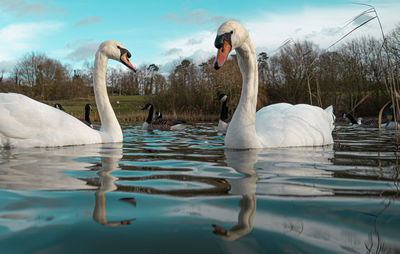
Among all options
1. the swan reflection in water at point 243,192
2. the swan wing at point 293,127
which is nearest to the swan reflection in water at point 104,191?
the swan reflection in water at point 243,192

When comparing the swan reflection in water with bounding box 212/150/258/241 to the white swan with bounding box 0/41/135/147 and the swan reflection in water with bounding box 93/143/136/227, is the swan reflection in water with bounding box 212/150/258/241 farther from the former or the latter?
the white swan with bounding box 0/41/135/147

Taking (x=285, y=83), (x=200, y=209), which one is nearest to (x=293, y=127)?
(x=200, y=209)

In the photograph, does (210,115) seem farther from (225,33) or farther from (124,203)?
(124,203)

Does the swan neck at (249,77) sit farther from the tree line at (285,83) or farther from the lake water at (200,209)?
the tree line at (285,83)

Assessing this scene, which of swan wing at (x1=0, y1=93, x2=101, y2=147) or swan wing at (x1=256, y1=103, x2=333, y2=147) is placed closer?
swan wing at (x1=256, y1=103, x2=333, y2=147)

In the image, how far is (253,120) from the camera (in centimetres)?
477

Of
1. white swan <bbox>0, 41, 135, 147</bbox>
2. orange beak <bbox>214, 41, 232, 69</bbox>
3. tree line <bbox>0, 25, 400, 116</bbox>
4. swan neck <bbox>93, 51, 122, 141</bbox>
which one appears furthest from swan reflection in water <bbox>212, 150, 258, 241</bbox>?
tree line <bbox>0, 25, 400, 116</bbox>

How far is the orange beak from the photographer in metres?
3.70

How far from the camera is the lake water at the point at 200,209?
1.37 metres

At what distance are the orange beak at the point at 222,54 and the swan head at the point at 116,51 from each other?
3.14m

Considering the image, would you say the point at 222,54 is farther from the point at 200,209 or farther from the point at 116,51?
the point at 116,51

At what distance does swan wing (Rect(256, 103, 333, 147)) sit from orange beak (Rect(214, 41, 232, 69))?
1475 millimetres

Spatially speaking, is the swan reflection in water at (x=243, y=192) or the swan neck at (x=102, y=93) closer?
the swan reflection in water at (x=243, y=192)

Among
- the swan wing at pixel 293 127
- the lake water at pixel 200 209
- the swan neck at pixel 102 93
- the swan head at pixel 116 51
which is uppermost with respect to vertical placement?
the swan head at pixel 116 51
